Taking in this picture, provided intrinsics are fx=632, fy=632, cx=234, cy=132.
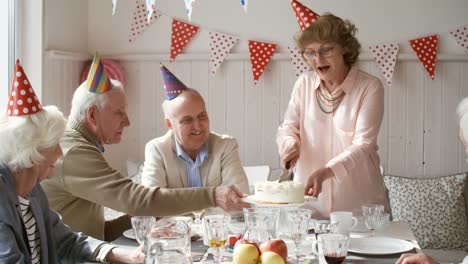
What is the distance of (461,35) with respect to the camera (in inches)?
151

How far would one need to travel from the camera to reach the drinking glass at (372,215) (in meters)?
2.22

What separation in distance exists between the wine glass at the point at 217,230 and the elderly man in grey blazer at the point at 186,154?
0.88m

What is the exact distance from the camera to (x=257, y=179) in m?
4.00

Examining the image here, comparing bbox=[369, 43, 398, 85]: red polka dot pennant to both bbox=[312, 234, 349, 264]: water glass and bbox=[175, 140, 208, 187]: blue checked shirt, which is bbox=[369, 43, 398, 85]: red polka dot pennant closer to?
bbox=[175, 140, 208, 187]: blue checked shirt

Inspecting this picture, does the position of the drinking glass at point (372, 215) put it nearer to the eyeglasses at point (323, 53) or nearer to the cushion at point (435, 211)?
the eyeglasses at point (323, 53)

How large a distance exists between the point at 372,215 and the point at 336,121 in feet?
2.06

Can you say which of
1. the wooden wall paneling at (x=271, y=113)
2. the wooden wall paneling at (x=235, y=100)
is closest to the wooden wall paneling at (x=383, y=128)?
the wooden wall paneling at (x=271, y=113)

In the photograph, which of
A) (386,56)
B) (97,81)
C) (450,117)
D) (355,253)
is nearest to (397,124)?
(450,117)

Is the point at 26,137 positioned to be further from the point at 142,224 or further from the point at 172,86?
the point at 172,86

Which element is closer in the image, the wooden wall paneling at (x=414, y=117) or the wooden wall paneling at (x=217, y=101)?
the wooden wall paneling at (x=414, y=117)

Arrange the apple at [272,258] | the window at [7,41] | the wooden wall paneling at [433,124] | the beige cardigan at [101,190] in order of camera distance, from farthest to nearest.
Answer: the wooden wall paneling at [433,124] < the window at [7,41] < the beige cardigan at [101,190] < the apple at [272,258]

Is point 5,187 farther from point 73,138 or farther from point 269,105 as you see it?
point 269,105

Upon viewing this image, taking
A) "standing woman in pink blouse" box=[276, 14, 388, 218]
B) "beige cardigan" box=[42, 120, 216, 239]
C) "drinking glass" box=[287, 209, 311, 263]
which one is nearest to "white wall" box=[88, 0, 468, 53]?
"standing woman in pink blouse" box=[276, 14, 388, 218]

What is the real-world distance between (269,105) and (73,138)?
6.84 feet
